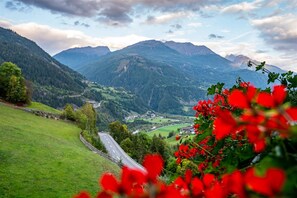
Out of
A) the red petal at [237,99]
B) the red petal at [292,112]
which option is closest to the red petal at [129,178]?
the red petal at [237,99]

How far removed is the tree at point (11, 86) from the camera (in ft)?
179

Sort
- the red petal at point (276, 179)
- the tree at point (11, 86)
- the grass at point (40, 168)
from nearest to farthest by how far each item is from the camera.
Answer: the red petal at point (276, 179)
the grass at point (40, 168)
the tree at point (11, 86)

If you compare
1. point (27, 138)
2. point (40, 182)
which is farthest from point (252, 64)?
point (27, 138)

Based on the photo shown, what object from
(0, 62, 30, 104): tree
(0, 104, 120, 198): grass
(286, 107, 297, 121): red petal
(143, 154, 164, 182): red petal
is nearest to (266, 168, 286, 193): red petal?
(286, 107, 297, 121): red petal

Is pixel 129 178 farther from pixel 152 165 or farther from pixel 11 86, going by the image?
pixel 11 86

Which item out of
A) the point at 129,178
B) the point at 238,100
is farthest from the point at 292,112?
the point at 129,178

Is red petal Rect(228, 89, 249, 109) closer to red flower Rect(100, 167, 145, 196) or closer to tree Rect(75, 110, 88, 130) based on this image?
red flower Rect(100, 167, 145, 196)

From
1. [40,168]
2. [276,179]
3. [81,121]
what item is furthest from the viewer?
[81,121]

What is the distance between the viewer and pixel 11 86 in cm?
5453

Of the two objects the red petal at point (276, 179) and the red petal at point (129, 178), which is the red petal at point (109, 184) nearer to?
the red petal at point (129, 178)

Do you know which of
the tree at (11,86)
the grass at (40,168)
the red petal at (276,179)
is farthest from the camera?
the tree at (11,86)

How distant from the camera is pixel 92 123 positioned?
75.1 meters

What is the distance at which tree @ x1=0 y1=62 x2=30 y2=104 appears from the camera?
179 feet

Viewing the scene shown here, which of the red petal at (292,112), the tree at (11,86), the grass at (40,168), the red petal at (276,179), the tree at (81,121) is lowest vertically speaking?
the tree at (81,121)
